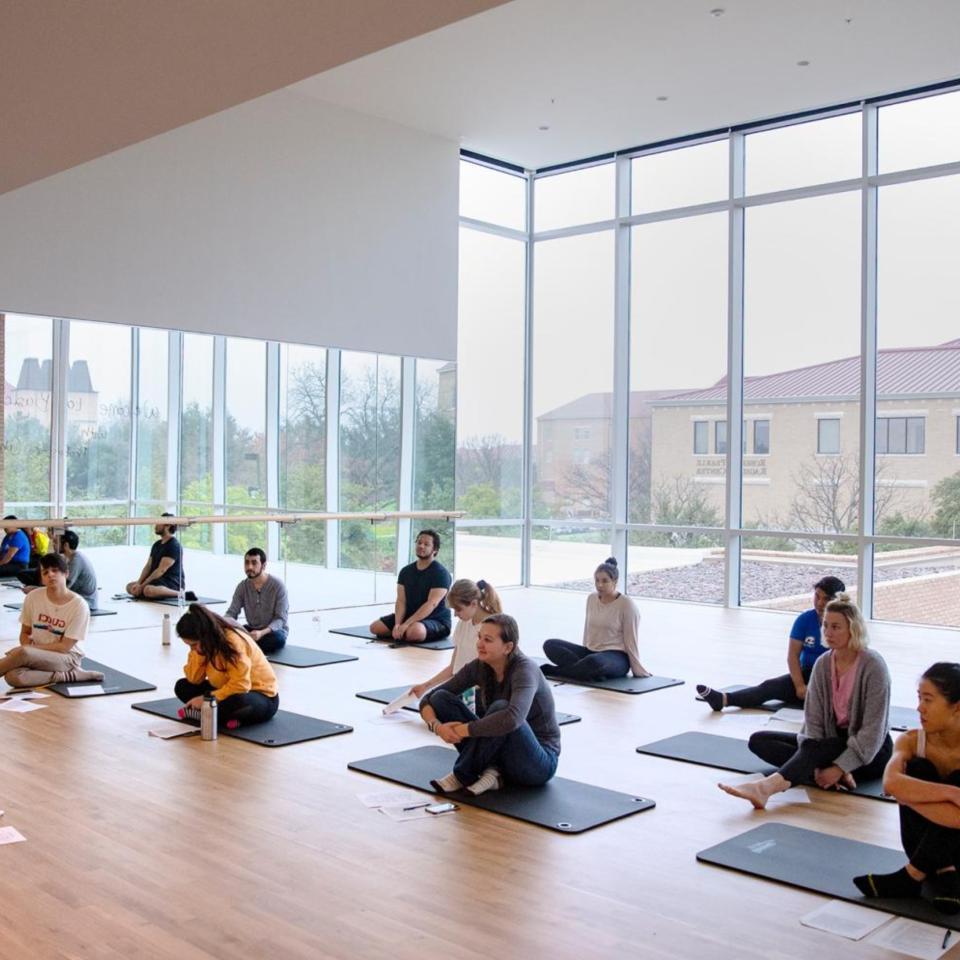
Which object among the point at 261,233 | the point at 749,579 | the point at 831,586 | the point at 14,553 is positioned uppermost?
the point at 261,233

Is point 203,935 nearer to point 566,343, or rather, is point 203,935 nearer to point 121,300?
point 121,300

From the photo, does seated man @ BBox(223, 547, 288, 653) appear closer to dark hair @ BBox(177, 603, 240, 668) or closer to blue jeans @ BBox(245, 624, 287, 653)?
blue jeans @ BBox(245, 624, 287, 653)

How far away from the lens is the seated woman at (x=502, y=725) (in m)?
4.42

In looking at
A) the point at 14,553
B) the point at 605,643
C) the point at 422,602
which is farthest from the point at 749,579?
the point at 14,553

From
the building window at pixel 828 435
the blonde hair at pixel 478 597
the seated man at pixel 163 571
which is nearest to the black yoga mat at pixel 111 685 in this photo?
the seated man at pixel 163 571

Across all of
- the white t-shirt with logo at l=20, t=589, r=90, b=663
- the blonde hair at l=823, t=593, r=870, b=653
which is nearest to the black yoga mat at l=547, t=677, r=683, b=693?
the blonde hair at l=823, t=593, r=870, b=653

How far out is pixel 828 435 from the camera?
31.7 feet

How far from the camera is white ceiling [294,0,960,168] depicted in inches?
296

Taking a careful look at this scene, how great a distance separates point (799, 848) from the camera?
12.7 feet

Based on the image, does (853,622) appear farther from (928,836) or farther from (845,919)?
(845,919)

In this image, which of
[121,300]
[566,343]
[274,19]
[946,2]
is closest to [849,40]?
[946,2]

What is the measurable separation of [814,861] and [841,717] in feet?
3.24

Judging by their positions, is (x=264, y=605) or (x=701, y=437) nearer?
(x=264, y=605)

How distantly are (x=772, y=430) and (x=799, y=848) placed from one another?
6625mm
